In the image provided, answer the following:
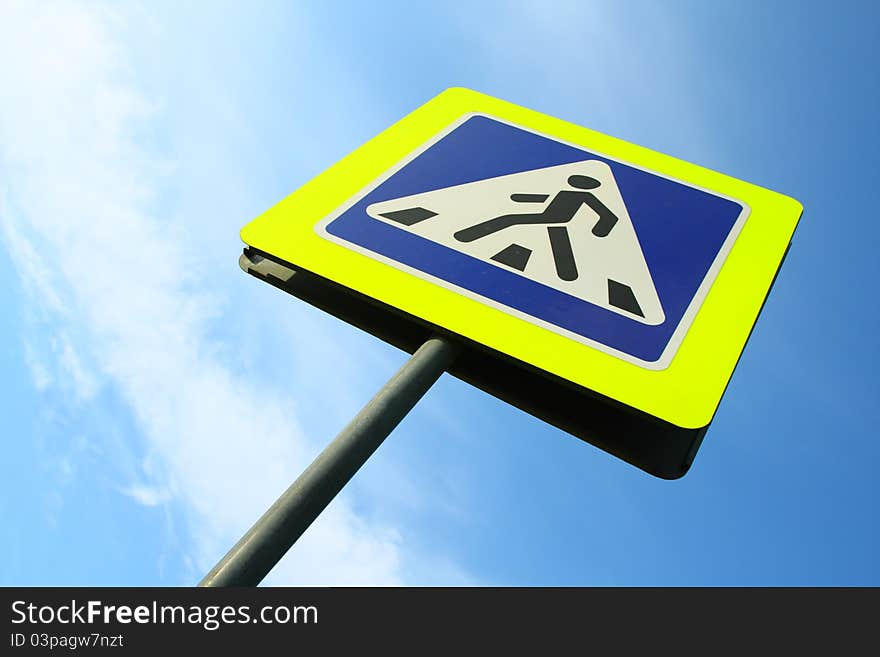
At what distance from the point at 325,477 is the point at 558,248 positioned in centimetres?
96

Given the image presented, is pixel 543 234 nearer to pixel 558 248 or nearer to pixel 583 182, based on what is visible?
pixel 558 248

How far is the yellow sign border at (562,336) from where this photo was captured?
5.61 feet

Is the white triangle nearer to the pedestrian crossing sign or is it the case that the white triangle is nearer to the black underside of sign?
the pedestrian crossing sign

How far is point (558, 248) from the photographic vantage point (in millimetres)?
2066

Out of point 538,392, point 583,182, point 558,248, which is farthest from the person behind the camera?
point 583,182

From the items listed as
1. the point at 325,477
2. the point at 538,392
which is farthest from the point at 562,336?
the point at 325,477

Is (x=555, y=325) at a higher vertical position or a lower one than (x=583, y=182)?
lower

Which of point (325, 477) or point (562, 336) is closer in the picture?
point (325, 477)

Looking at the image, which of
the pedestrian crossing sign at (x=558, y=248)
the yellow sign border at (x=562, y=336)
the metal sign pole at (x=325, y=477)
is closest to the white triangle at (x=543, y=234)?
the pedestrian crossing sign at (x=558, y=248)

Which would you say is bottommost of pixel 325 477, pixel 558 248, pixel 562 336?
pixel 325 477

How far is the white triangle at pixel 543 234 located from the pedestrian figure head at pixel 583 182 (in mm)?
17

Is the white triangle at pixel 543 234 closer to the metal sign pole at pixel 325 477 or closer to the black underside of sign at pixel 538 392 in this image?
the black underside of sign at pixel 538 392

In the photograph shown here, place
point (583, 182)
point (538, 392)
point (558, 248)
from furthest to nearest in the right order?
point (583, 182) < point (558, 248) < point (538, 392)
